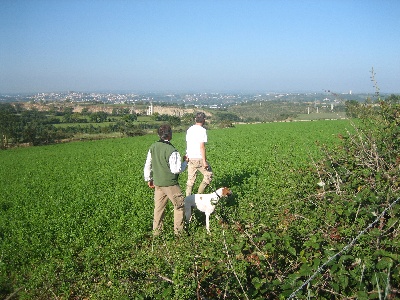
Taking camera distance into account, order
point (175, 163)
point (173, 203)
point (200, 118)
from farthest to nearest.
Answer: point (200, 118), point (173, 203), point (175, 163)

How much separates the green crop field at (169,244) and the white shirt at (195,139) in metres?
1.36

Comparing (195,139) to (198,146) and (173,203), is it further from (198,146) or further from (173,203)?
(173,203)

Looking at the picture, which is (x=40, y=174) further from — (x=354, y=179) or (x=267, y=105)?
(x=267, y=105)

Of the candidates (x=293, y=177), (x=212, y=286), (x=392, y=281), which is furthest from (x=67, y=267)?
(x=392, y=281)

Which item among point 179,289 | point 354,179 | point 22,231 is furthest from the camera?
point 22,231

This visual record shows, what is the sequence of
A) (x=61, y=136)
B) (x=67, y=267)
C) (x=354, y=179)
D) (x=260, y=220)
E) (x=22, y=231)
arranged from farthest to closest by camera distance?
1. (x=61, y=136)
2. (x=22, y=231)
3. (x=67, y=267)
4. (x=354, y=179)
5. (x=260, y=220)

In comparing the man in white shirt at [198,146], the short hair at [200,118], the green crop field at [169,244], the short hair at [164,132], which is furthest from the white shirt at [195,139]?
the short hair at [164,132]

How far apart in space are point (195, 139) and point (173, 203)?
1.86m

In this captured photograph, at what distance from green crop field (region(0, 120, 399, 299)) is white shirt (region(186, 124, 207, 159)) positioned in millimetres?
1362

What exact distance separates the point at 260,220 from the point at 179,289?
161cm

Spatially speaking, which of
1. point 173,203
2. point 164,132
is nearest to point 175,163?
point 164,132

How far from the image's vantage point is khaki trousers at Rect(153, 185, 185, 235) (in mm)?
5668

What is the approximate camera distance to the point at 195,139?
7105 millimetres

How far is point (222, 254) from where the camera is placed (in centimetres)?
329
